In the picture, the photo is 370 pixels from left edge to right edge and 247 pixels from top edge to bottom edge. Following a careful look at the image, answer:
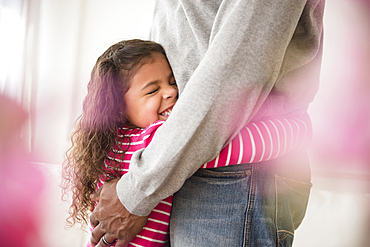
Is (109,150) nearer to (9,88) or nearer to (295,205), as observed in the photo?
(295,205)

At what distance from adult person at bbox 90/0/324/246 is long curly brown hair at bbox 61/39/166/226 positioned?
0.43 ft

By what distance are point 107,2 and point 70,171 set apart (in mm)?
1244

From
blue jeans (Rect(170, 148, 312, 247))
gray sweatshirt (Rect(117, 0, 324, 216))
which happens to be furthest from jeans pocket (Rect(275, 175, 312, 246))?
gray sweatshirt (Rect(117, 0, 324, 216))

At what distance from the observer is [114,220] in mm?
504

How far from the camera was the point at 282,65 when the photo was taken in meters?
0.46

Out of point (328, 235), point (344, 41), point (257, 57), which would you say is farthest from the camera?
point (328, 235)

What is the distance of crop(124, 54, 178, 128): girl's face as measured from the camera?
0.67m

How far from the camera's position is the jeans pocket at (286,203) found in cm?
48

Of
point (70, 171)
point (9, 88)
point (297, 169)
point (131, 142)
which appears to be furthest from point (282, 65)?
point (9, 88)

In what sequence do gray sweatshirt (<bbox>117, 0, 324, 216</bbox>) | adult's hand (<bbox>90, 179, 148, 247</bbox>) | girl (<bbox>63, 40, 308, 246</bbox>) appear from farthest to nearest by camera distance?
girl (<bbox>63, 40, 308, 246</bbox>), adult's hand (<bbox>90, 179, 148, 247</bbox>), gray sweatshirt (<bbox>117, 0, 324, 216</bbox>)

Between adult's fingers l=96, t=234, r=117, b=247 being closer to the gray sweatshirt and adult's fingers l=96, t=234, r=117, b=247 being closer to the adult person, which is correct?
the adult person

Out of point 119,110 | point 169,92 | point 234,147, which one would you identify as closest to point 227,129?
point 234,147

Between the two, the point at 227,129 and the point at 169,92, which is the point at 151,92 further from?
the point at 227,129

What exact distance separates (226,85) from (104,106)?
424 millimetres
